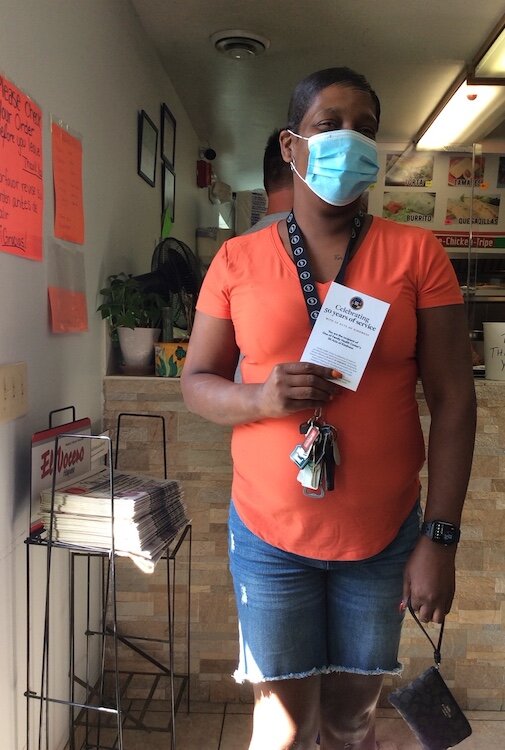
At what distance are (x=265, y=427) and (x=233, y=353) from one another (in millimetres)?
169

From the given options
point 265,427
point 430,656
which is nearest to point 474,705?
point 430,656

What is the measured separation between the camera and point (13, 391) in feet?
4.39

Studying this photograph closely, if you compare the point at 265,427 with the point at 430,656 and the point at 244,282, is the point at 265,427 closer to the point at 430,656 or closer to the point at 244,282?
the point at 244,282

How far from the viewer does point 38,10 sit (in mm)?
1439

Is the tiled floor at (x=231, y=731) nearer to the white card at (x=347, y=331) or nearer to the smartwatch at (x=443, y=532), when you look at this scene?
the smartwatch at (x=443, y=532)

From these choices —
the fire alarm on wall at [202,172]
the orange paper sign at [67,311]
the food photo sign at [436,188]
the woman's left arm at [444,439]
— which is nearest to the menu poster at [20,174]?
the orange paper sign at [67,311]

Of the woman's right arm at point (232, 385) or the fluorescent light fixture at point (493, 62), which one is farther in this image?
the fluorescent light fixture at point (493, 62)

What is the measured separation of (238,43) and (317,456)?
213 centimetres

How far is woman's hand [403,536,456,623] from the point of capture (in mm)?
1021

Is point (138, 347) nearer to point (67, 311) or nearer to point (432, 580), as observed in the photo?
point (67, 311)

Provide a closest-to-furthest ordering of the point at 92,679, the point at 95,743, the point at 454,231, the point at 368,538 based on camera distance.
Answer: the point at 368,538, the point at 95,743, the point at 92,679, the point at 454,231

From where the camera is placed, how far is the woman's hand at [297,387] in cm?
94

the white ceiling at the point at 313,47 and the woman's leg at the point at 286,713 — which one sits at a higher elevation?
the white ceiling at the point at 313,47

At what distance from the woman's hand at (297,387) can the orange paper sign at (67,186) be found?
88 cm
